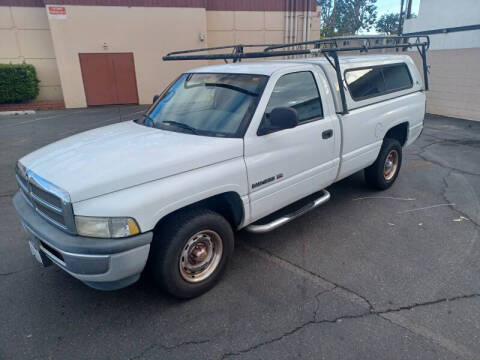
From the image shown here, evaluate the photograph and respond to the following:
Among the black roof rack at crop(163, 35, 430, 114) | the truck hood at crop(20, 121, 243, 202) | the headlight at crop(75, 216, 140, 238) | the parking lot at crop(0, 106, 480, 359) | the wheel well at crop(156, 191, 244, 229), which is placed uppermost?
the black roof rack at crop(163, 35, 430, 114)

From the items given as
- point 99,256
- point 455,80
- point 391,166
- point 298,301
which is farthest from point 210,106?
point 455,80

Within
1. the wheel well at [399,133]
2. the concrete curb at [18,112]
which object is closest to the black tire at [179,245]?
the wheel well at [399,133]

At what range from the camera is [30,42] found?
15859 mm

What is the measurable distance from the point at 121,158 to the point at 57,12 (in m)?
15.3

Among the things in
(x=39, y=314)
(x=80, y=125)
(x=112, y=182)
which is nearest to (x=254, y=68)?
(x=112, y=182)

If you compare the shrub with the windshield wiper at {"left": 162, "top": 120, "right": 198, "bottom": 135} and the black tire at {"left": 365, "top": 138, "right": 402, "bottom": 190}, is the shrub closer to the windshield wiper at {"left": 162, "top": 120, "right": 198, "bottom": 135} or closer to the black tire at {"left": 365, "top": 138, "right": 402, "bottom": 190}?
the windshield wiper at {"left": 162, "top": 120, "right": 198, "bottom": 135}

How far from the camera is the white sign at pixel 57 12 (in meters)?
14.5

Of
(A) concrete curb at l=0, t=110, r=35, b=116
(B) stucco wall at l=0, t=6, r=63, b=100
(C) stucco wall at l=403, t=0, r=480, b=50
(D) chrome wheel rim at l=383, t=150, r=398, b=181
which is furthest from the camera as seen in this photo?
(C) stucco wall at l=403, t=0, r=480, b=50

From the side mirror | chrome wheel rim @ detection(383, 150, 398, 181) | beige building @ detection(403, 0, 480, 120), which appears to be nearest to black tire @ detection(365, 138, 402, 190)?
chrome wheel rim @ detection(383, 150, 398, 181)

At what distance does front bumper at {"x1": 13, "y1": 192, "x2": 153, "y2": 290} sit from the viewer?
2.44 m

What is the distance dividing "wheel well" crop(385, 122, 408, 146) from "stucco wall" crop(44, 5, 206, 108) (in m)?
13.3

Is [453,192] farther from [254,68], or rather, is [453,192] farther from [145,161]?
[145,161]

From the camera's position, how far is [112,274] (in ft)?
8.25

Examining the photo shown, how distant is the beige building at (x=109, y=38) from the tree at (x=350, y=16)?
1597 inches
